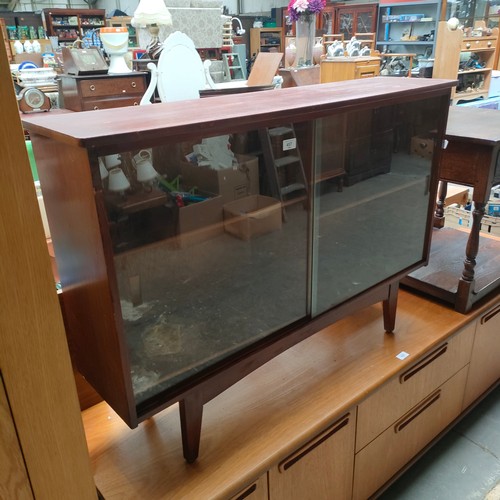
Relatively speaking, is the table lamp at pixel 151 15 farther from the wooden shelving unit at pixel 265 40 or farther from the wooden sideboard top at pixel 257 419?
the wooden shelving unit at pixel 265 40

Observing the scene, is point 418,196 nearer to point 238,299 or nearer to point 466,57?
point 238,299

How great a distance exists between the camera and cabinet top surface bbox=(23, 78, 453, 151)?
68cm

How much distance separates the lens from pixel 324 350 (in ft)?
4.33

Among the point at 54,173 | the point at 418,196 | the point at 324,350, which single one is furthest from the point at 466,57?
the point at 54,173

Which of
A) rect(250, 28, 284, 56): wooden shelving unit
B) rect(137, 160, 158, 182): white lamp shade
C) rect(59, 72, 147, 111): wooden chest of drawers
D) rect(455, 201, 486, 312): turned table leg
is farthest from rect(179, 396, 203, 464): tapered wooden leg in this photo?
rect(250, 28, 284, 56): wooden shelving unit

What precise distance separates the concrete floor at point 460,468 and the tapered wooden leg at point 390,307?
1.57 feet

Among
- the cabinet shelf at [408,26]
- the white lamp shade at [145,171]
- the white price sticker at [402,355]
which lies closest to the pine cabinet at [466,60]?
the cabinet shelf at [408,26]

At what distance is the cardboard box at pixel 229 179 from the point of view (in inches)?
35.8

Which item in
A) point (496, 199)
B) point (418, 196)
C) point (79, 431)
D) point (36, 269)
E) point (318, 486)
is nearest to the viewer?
point (36, 269)

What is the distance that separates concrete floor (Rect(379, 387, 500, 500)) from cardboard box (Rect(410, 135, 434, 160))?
0.96 m

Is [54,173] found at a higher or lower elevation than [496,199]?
higher

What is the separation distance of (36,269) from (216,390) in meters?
0.49

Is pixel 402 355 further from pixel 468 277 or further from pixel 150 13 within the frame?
pixel 150 13

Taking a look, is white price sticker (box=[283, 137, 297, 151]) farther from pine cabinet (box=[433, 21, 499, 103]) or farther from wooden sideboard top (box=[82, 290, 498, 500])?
pine cabinet (box=[433, 21, 499, 103])
